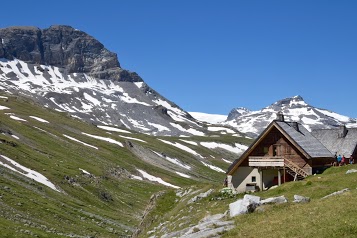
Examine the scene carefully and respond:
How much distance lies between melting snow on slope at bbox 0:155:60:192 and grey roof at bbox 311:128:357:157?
45353mm

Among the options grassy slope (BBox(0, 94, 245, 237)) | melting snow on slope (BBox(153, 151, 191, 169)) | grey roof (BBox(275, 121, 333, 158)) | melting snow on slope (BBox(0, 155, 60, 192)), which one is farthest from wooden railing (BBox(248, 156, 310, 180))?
melting snow on slope (BBox(153, 151, 191, 169))

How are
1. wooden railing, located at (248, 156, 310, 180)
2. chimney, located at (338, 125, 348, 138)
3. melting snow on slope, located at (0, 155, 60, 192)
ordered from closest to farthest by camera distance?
1. wooden railing, located at (248, 156, 310, 180)
2. chimney, located at (338, 125, 348, 138)
3. melting snow on slope, located at (0, 155, 60, 192)

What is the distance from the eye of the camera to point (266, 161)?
52531 mm

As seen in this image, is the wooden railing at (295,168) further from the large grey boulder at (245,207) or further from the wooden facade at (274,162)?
the large grey boulder at (245,207)

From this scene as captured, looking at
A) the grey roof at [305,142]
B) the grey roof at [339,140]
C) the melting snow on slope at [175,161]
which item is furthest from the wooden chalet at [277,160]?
the melting snow on slope at [175,161]

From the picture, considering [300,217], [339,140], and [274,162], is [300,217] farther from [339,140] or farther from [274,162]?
[339,140]

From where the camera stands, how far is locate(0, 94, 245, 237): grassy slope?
6053 centimetres

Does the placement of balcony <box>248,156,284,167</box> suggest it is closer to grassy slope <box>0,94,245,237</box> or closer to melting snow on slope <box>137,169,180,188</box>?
grassy slope <box>0,94,245,237</box>

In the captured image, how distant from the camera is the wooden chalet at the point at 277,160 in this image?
51656mm

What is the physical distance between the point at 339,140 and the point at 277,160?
1358cm

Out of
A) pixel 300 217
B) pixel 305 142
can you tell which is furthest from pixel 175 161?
pixel 300 217

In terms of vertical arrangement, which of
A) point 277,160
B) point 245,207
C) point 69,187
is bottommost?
point 69,187

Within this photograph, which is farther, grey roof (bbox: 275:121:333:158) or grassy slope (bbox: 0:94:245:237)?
grassy slope (bbox: 0:94:245:237)

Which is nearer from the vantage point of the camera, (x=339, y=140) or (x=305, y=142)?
(x=305, y=142)
